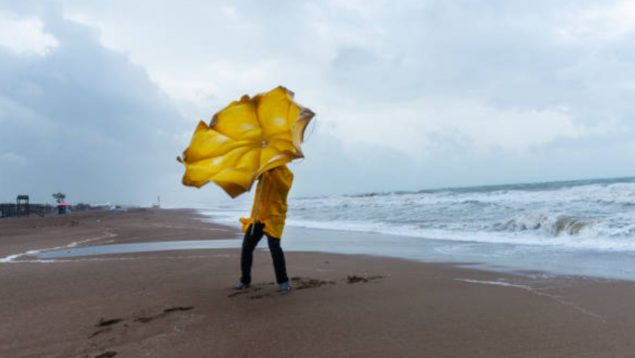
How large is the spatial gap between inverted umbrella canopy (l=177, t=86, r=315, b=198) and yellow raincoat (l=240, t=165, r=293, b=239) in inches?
9.6

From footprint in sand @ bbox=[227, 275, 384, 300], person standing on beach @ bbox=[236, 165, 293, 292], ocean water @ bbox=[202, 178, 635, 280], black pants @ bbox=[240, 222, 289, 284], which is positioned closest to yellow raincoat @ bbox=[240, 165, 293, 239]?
person standing on beach @ bbox=[236, 165, 293, 292]

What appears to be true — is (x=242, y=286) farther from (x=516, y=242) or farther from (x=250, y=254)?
(x=516, y=242)

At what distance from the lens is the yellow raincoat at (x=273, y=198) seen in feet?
17.8

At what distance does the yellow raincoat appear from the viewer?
5414 millimetres

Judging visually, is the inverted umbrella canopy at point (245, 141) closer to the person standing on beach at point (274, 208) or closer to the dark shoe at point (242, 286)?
the person standing on beach at point (274, 208)

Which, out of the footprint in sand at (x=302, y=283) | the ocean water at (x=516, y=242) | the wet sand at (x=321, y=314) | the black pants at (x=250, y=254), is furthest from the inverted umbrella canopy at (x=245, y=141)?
the ocean water at (x=516, y=242)

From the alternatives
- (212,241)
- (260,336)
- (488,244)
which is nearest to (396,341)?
(260,336)

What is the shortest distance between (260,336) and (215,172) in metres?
2.26

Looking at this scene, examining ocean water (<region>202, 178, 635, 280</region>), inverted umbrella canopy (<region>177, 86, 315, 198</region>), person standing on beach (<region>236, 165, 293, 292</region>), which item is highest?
inverted umbrella canopy (<region>177, 86, 315, 198</region>)

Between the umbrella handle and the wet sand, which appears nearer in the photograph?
the wet sand

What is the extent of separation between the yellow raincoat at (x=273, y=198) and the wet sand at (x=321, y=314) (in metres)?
0.75

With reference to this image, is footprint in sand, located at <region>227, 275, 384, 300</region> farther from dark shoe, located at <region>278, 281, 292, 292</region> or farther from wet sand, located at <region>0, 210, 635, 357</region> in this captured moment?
dark shoe, located at <region>278, 281, 292, 292</region>

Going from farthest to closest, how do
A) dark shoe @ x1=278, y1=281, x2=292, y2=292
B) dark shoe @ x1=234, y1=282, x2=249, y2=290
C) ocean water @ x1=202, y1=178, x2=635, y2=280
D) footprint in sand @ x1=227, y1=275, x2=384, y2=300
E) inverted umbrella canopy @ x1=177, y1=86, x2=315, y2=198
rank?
ocean water @ x1=202, y1=178, x2=635, y2=280 → dark shoe @ x1=234, y1=282, x2=249, y2=290 → dark shoe @ x1=278, y1=281, x2=292, y2=292 → footprint in sand @ x1=227, y1=275, x2=384, y2=300 → inverted umbrella canopy @ x1=177, y1=86, x2=315, y2=198

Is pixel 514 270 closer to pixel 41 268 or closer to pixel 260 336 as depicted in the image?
pixel 260 336
